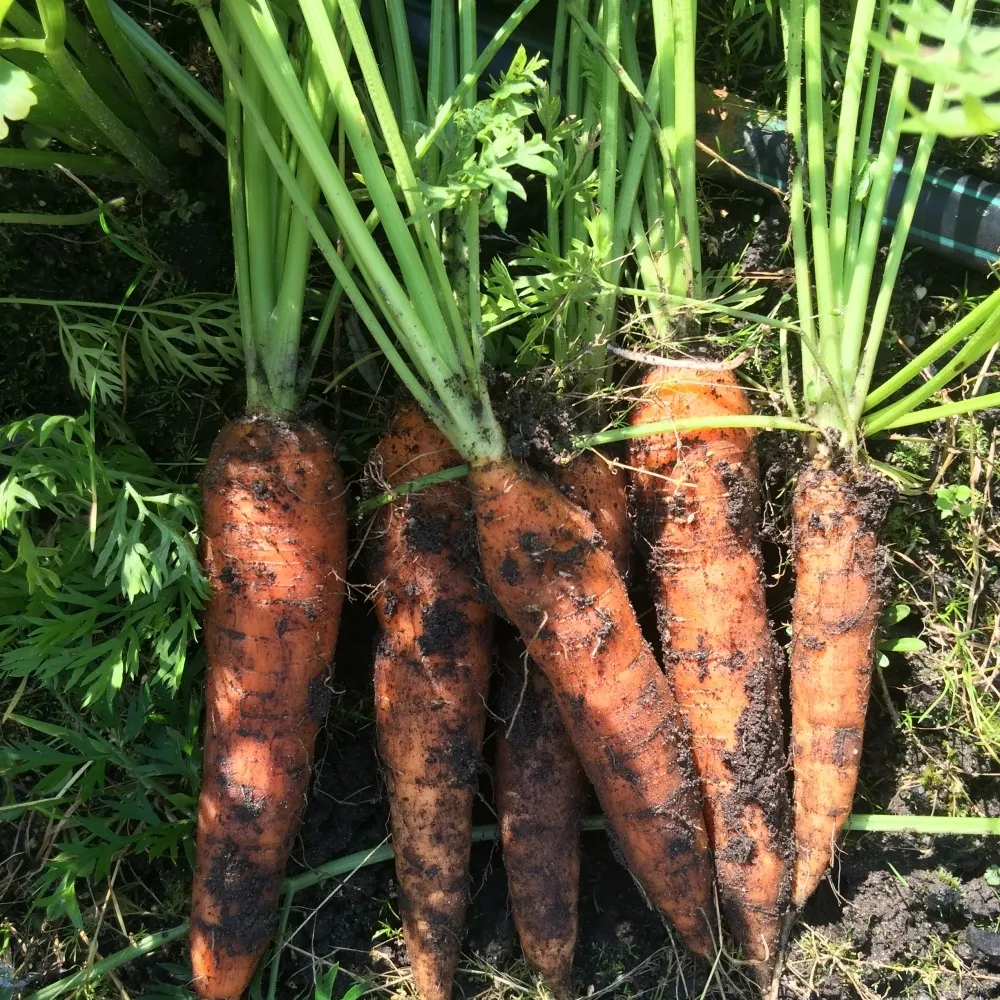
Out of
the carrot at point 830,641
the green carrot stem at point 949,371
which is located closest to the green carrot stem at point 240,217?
the carrot at point 830,641

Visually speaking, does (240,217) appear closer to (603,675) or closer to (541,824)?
(603,675)

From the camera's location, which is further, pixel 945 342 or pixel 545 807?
pixel 545 807

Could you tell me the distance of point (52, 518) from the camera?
7.34 ft

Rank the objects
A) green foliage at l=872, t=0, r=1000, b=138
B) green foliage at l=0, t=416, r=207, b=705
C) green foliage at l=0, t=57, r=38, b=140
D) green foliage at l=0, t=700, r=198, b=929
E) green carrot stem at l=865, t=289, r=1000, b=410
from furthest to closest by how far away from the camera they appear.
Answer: green foliage at l=0, t=700, r=198, b=929 → green foliage at l=0, t=416, r=207, b=705 → green carrot stem at l=865, t=289, r=1000, b=410 → green foliage at l=0, t=57, r=38, b=140 → green foliage at l=872, t=0, r=1000, b=138

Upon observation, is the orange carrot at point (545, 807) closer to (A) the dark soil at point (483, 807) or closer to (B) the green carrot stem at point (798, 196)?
(A) the dark soil at point (483, 807)

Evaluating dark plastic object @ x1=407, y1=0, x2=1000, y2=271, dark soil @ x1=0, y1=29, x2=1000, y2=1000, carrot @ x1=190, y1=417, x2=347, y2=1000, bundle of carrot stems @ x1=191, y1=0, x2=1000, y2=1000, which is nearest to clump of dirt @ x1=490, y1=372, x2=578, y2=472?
bundle of carrot stems @ x1=191, y1=0, x2=1000, y2=1000

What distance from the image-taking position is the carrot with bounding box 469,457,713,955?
1887 millimetres

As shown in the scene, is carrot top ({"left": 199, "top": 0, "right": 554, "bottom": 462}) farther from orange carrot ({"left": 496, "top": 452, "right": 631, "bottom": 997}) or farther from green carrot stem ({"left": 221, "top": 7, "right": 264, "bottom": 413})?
orange carrot ({"left": 496, "top": 452, "right": 631, "bottom": 997})

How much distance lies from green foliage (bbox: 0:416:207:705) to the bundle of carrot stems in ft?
0.39

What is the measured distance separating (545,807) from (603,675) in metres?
0.40

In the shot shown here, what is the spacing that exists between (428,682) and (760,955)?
105cm

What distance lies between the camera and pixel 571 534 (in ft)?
6.29

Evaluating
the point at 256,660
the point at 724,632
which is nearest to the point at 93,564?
the point at 256,660

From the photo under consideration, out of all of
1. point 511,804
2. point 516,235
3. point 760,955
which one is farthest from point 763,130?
point 760,955
